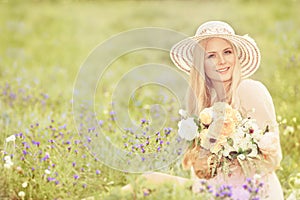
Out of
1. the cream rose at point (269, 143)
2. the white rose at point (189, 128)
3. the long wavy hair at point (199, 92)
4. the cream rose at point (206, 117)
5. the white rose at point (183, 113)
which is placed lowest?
the cream rose at point (269, 143)

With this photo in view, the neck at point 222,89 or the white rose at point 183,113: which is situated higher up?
the neck at point 222,89

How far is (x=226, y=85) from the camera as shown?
3.35 metres

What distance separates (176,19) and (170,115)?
18.1 feet

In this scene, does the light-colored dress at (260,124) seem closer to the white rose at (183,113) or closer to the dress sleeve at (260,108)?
the dress sleeve at (260,108)

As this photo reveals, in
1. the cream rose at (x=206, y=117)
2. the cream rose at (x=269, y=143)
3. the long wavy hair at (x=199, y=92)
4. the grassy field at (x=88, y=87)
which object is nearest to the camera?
the cream rose at (x=269, y=143)

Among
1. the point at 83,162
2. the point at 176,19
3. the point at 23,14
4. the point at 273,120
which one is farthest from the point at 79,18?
the point at 273,120

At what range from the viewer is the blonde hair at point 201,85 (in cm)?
330

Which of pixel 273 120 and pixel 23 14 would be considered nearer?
pixel 273 120

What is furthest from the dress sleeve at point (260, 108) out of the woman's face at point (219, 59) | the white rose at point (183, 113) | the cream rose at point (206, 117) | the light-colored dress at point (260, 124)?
the white rose at point (183, 113)

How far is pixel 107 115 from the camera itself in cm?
474

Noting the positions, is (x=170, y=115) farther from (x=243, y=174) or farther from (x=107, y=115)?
(x=243, y=174)

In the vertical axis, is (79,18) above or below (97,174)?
above

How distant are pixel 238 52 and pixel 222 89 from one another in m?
0.28

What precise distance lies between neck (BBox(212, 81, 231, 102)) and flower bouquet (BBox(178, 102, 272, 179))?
131 millimetres
